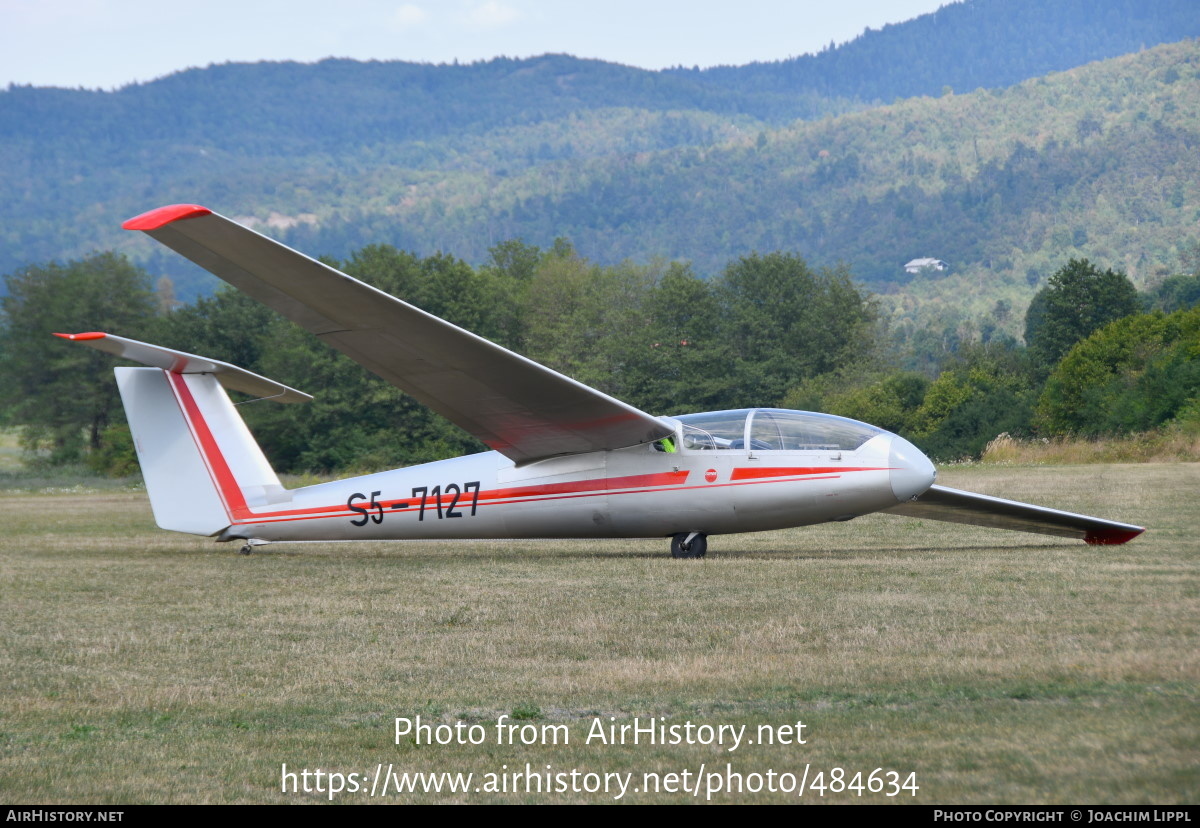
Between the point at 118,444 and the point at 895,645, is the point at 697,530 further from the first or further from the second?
the point at 118,444

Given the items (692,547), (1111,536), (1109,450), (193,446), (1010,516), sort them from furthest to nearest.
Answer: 1. (1109,450)
2. (193,446)
3. (1010,516)
4. (692,547)
5. (1111,536)

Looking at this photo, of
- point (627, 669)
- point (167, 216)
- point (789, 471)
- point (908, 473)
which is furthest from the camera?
point (789, 471)

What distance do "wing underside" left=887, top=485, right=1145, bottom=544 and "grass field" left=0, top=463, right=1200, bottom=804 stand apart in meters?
0.54

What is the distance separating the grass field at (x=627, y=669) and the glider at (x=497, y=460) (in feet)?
2.13

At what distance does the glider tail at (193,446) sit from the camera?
1481 centimetres

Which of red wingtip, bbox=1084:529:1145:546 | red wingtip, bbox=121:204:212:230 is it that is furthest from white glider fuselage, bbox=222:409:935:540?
red wingtip, bbox=121:204:212:230

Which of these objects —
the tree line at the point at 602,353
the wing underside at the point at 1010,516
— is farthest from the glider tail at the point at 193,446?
the tree line at the point at 602,353

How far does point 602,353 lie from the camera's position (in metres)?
68.0

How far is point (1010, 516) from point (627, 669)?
8.59 metres

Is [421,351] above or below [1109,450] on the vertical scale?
above

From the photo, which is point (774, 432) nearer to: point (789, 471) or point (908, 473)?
point (789, 471)

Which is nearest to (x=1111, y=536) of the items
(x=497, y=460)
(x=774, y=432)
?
(x=774, y=432)

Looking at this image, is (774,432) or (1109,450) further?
(1109,450)

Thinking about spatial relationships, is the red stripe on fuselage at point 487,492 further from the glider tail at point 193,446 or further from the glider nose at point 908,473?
the glider nose at point 908,473
